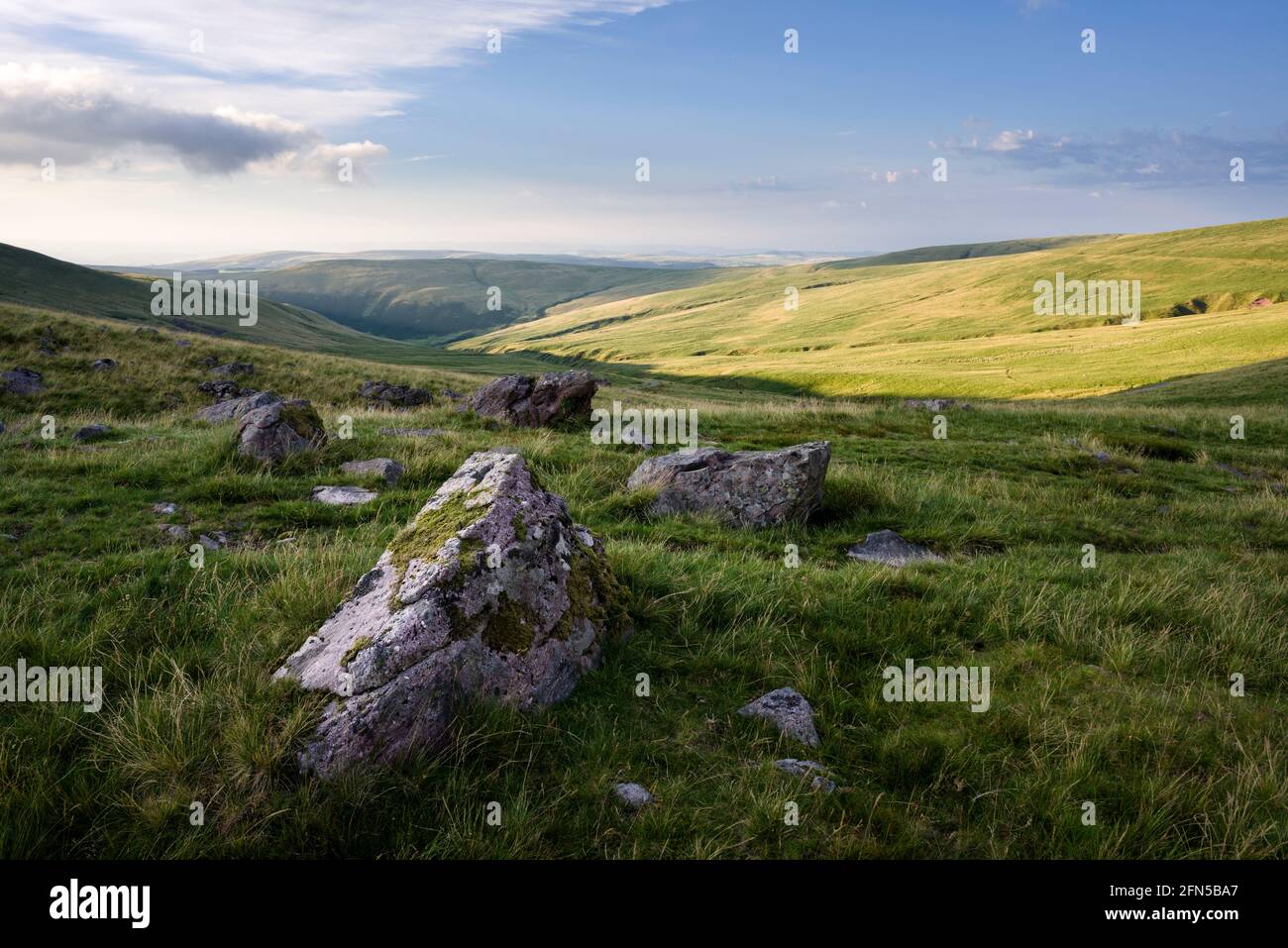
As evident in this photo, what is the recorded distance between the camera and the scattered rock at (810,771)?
4406 millimetres

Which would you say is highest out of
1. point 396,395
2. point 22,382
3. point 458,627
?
point 22,382

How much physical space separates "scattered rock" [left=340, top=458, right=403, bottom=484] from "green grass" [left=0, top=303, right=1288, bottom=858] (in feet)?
0.77

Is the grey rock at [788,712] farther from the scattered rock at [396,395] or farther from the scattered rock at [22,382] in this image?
the scattered rock at [22,382]

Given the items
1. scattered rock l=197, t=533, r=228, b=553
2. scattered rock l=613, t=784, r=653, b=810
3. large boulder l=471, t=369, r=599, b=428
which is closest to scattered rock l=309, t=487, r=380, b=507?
scattered rock l=197, t=533, r=228, b=553

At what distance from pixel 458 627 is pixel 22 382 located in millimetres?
30486

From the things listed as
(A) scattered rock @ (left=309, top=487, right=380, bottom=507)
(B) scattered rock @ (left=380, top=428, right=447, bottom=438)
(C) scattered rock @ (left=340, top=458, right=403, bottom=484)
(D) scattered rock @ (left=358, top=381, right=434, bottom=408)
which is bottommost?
(A) scattered rock @ (left=309, top=487, right=380, bottom=507)

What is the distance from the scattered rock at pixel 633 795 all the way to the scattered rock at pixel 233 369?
122ft

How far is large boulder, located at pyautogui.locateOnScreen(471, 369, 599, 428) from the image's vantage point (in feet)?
67.8

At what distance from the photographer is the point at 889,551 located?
32.6 feet

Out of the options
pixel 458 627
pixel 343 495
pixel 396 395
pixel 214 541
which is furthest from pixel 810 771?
pixel 396 395

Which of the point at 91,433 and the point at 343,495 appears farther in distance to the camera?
the point at 91,433

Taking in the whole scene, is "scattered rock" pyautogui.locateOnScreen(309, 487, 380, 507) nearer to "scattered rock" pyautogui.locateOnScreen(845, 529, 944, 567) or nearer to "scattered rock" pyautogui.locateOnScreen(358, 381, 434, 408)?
"scattered rock" pyautogui.locateOnScreen(845, 529, 944, 567)

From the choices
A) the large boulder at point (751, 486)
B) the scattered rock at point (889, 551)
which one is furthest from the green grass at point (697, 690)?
the large boulder at point (751, 486)

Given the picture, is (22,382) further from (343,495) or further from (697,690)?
(697,690)
